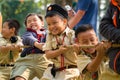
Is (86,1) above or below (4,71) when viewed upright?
above

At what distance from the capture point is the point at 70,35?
19.4ft

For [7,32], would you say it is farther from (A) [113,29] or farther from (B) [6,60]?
(A) [113,29]

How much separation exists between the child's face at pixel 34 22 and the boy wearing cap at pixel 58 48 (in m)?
1.00

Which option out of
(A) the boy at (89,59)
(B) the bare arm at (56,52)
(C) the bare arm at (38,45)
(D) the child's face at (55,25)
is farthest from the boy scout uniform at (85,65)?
(C) the bare arm at (38,45)

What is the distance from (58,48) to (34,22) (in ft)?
4.19

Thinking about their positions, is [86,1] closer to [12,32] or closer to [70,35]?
[70,35]

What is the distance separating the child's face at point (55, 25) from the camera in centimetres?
586

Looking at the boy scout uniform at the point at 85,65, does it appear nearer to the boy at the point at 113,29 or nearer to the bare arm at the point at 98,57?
the bare arm at the point at 98,57

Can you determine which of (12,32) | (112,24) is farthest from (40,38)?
(112,24)

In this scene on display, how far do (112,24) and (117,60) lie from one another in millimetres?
412

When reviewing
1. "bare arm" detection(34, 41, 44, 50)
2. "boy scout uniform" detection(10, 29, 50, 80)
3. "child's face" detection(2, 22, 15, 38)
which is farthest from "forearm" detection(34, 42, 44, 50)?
"child's face" detection(2, 22, 15, 38)

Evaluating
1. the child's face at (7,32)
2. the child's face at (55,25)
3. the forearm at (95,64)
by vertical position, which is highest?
the child's face at (55,25)

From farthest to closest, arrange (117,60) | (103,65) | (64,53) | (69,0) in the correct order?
(69,0) < (64,53) < (103,65) < (117,60)

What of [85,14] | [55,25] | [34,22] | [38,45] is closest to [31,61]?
[38,45]
